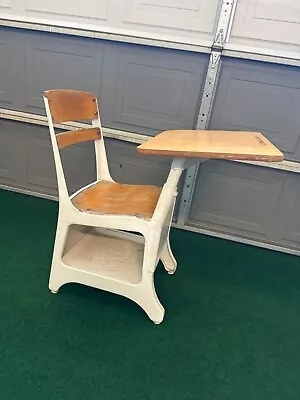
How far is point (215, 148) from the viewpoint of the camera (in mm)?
1080

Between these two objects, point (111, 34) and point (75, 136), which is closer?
point (75, 136)

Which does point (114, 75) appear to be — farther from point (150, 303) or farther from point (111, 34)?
point (150, 303)

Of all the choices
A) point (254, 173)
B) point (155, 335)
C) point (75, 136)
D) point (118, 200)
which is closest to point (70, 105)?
point (75, 136)

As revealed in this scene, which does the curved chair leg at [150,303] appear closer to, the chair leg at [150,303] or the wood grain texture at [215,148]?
the chair leg at [150,303]

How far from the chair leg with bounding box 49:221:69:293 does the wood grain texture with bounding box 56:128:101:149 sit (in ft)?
1.05

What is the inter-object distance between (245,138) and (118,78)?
38.1 inches

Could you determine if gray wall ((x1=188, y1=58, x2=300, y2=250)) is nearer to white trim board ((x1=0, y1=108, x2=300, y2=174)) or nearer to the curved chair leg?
white trim board ((x1=0, y1=108, x2=300, y2=174))

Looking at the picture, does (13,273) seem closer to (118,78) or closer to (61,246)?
(61,246)

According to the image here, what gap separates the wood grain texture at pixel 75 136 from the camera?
4.17 feet

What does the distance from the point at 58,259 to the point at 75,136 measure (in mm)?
521

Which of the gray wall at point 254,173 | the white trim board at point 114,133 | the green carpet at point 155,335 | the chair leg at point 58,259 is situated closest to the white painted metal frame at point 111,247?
the chair leg at point 58,259

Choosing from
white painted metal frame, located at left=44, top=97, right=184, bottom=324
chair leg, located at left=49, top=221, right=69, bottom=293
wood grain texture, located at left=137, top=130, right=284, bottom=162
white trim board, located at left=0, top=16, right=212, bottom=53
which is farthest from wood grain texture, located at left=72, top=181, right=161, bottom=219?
white trim board, located at left=0, top=16, right=212, bottom=53

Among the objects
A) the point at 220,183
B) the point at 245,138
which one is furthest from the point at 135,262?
the point at 220,183

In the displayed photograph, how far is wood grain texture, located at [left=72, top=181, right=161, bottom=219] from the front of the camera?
4.17 ft
